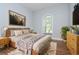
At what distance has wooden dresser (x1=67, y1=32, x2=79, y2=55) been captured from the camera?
6.52 ft

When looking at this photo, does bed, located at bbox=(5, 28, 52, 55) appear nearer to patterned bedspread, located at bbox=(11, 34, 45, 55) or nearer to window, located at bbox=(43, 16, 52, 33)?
patterned bedspread, located at bbox=(11, 34, 45, 55)

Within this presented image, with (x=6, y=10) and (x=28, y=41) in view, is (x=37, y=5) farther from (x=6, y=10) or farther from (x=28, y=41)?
(x=28, y=41)

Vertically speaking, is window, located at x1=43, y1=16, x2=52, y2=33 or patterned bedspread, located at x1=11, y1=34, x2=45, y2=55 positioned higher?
window, located at x1=43, y1=16, x2=52, y2=33

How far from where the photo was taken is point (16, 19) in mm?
2162

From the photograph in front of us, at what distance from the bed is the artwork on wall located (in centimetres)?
12

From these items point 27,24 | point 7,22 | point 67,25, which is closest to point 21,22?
point 27,24

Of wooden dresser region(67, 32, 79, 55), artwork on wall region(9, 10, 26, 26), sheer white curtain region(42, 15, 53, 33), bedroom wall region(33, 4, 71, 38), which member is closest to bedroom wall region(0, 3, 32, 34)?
artwork on wall region(9, 10, 26, 26)

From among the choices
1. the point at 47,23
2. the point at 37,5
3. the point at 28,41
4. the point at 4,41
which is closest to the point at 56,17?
the point at 47,23

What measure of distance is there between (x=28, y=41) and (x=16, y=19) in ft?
1.49

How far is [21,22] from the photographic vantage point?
219 centimetres

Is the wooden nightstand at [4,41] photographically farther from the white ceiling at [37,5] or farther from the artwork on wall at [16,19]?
the white ceiling at [37,5]

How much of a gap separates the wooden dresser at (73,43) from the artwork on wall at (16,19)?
84cm

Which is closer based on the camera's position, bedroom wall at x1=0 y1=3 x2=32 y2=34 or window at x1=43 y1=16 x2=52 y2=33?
bedroom wall at x1=0 y1=3 x2=32 y2=34
